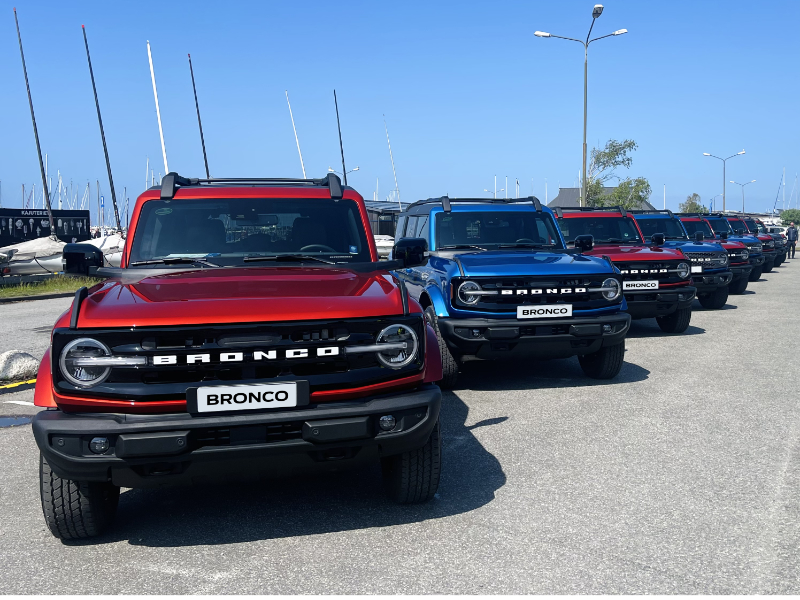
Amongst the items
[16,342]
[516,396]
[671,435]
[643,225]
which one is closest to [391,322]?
[671,435]

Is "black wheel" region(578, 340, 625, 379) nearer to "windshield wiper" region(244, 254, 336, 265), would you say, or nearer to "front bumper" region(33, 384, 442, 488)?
"windshield wiper" region(244, 254, 336, 265)

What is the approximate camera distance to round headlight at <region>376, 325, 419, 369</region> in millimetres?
3779

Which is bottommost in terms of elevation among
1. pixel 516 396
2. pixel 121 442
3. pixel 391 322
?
pixel 516 396

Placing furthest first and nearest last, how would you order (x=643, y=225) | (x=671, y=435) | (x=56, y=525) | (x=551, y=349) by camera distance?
(x=643, y=225) < (x=551, y=349) < (x=671, y=435) < (x=56, y=525)

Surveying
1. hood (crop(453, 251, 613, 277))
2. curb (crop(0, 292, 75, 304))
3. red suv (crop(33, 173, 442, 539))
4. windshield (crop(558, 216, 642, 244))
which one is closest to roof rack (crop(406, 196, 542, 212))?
hood (crop(453, 251, 613, 277))

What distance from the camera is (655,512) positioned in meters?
4.16

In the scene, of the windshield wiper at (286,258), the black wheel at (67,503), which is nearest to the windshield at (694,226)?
the windshield wiper at (286,258)

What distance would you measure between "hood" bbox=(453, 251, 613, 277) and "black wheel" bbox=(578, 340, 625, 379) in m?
0.74

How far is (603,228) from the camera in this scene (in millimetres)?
12703

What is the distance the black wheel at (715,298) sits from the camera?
1494 cm

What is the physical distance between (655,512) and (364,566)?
160 centimetres

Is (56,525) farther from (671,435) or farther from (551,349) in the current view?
(551,349)

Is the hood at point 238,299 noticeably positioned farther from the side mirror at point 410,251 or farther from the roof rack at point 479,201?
the roof rack at point 479,201

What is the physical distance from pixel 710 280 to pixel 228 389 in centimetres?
1247
